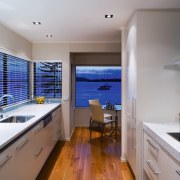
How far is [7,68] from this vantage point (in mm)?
3811

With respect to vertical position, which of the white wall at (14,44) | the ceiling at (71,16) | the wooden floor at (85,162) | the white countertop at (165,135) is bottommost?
the wooden floor at (85,162)

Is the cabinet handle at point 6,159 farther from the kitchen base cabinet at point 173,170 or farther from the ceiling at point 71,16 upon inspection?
the ceiling at point 71,16

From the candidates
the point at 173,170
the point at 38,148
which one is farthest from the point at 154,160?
the point at 38,148

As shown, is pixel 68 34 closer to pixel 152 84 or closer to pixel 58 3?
pixel 58 3

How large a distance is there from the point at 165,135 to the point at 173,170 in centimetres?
41

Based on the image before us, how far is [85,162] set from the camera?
378cm

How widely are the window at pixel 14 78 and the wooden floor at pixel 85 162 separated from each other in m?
1.39

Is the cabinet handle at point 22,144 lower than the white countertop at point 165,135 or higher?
lower

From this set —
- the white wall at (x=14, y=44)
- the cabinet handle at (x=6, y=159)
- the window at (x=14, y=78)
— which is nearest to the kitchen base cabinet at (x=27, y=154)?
the cabinet handle at (x=6, y=159)

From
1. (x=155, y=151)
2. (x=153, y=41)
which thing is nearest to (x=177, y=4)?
(x=153, y=41)

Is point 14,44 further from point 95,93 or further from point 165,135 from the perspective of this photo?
point 95,93

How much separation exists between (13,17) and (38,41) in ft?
6.05

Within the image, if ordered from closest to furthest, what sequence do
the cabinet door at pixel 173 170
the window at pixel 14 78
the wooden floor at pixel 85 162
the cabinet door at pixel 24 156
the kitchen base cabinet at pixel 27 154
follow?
the cabinet door at pixel 173 170, the kitchen base cabinet at pixel 27 154, the cabinet door at pixel 24 156, the wooden floor at pixel 85 162, the window at pixel 14 78

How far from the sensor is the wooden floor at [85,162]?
324 centimetres
